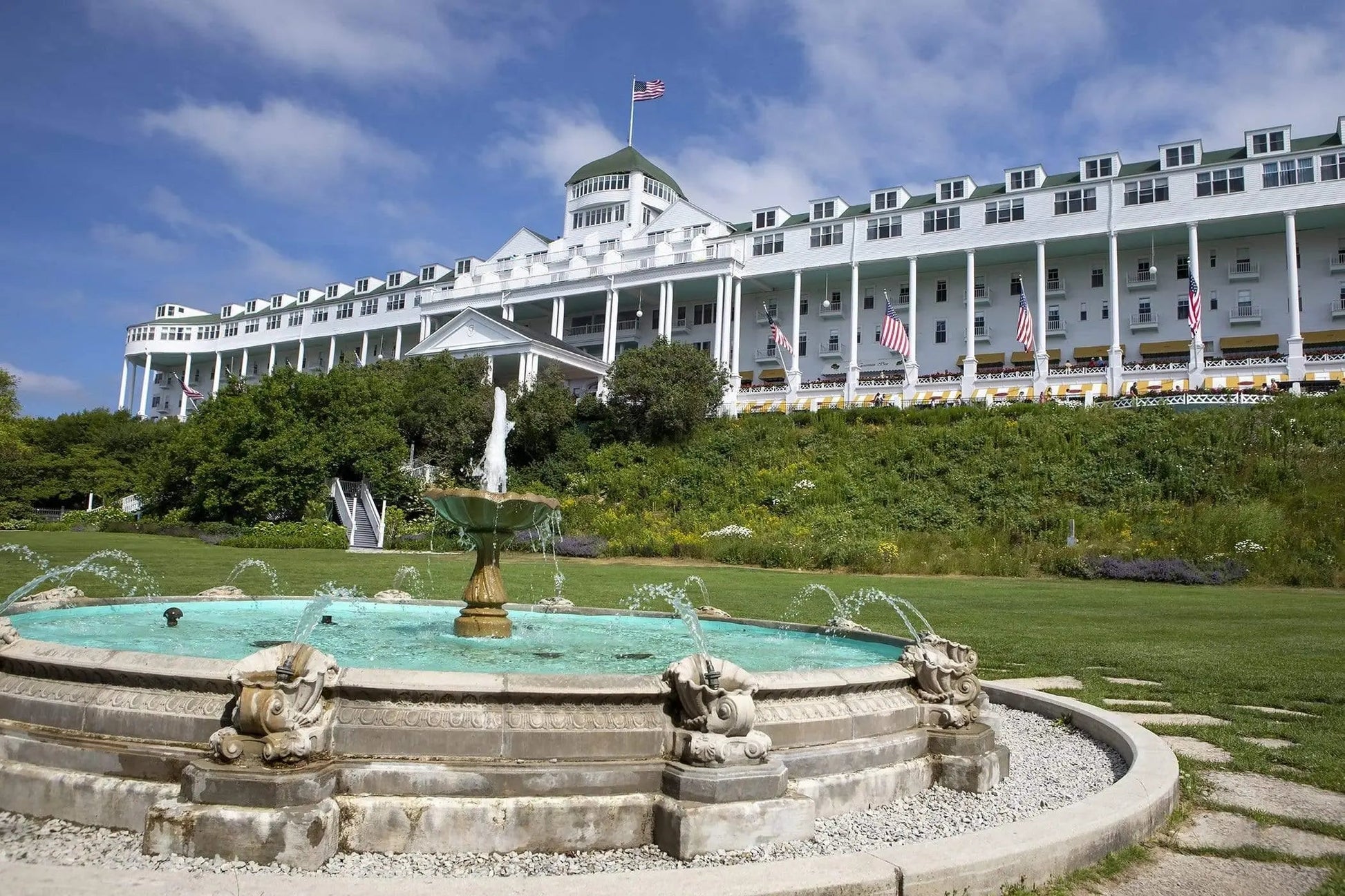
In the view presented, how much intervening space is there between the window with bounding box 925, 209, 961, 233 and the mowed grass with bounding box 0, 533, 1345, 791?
114 feet

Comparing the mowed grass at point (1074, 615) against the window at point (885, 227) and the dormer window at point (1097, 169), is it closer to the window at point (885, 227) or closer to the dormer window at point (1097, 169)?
the window at point (885, 227)

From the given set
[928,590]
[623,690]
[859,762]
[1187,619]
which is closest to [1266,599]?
[1187,619]

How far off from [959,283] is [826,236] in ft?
31.6

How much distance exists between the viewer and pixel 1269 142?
49.8 m

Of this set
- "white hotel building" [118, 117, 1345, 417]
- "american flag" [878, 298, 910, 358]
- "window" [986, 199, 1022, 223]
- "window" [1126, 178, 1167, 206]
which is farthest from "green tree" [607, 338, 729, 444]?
"window" [1126, 178, 1167, 206]

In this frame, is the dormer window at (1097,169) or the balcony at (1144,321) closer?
the dormer window at (1097,169)

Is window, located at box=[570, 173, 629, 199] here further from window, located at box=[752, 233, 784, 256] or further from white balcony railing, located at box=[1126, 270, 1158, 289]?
white balcony railing, located at box=[1126, 270, 1158, 289]

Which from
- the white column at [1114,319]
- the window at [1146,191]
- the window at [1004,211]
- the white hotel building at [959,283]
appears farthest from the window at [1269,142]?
the window at [1004,211]

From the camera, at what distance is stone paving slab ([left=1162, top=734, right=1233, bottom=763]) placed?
7.79 metres

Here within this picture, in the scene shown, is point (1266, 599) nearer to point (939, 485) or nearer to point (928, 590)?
point (928, 590)

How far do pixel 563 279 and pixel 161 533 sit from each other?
33.3 meters

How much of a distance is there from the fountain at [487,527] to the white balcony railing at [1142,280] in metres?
53.8

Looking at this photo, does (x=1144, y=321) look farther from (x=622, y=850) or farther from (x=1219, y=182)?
(x=622, y=850)

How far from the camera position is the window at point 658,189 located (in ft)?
244
